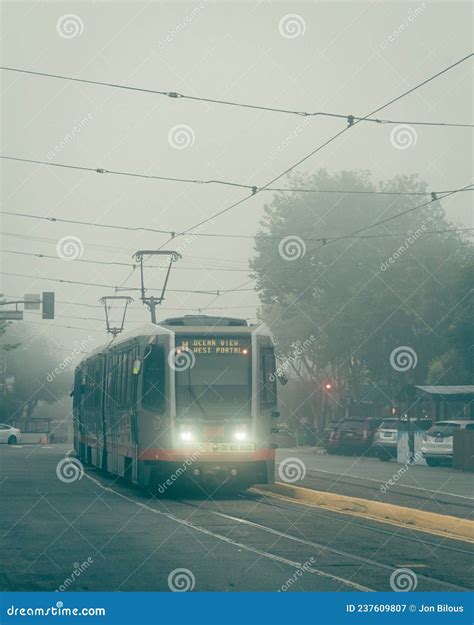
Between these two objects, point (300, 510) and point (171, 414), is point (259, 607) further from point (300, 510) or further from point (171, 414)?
point (171, 414)

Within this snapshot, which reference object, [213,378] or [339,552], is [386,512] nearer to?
[339,552]

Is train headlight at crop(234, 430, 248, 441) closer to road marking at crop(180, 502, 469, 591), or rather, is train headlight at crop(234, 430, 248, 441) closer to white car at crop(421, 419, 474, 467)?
road marking at crop(180, 502, 469, 591)

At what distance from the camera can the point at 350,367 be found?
6919 cm

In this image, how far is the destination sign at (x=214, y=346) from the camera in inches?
922

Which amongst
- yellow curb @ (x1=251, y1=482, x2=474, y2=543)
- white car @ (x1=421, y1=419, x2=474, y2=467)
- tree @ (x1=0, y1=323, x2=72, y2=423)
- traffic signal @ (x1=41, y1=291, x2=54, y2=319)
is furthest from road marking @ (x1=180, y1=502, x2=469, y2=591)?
tree @ (x1=0, y1=323, x2=72, y2=423)

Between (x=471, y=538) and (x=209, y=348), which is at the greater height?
(x=209, y=348)

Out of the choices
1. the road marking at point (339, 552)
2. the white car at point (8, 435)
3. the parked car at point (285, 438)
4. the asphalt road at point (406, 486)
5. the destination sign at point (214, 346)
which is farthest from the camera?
the white car at point (8, 435)

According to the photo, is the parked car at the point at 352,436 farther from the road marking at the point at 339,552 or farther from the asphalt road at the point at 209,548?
the road marking at the point at 339,552

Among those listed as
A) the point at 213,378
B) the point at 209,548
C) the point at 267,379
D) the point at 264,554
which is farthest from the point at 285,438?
the point at 264,554

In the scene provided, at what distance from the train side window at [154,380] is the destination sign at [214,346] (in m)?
0.54

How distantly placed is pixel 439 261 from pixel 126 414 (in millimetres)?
41445

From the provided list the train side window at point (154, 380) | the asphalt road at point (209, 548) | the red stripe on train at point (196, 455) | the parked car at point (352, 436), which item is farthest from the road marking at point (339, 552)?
the parked car at point (352, 436)

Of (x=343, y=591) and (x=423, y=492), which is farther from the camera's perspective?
(x=423, y=492)

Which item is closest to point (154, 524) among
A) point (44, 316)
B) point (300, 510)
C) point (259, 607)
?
point (300, 510)
